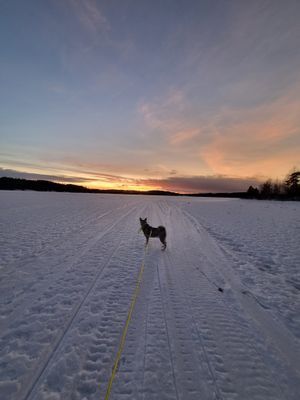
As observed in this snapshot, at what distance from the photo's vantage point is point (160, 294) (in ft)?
14.7

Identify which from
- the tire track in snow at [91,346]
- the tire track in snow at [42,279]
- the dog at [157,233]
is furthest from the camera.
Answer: the dog at [157,233]

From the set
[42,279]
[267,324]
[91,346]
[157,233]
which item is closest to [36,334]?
[91,346]

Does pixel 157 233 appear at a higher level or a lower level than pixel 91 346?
→ higher

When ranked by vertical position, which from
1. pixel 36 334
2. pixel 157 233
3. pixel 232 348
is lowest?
pixel 36 334

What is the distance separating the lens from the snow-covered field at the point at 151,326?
238 centimetres

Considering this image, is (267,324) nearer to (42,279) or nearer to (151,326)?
(151,326)

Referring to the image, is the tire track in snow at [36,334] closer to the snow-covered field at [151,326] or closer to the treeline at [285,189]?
the snow-covered field at [151,326]

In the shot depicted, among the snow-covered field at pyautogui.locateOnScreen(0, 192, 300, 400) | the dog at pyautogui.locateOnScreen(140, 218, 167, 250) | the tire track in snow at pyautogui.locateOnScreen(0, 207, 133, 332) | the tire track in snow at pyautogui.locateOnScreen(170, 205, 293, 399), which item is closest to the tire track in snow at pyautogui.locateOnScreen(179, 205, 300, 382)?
the snow-covered field at pyautogui.locateOnScreen(0, 192, 300, 400)

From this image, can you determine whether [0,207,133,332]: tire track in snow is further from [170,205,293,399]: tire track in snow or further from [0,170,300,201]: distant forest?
[0,170,300,201]: distant forest

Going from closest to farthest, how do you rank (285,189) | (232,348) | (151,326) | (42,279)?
(232,348) → (151,326) → (42,279) → (285,189)

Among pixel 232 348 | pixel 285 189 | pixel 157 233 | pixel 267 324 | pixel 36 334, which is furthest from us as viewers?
pixel 285 189

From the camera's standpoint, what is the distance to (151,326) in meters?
3.37

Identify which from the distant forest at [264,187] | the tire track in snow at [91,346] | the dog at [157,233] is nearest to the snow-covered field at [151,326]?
the tire track in snow at [91,346]

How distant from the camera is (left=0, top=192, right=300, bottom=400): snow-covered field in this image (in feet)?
7.80
